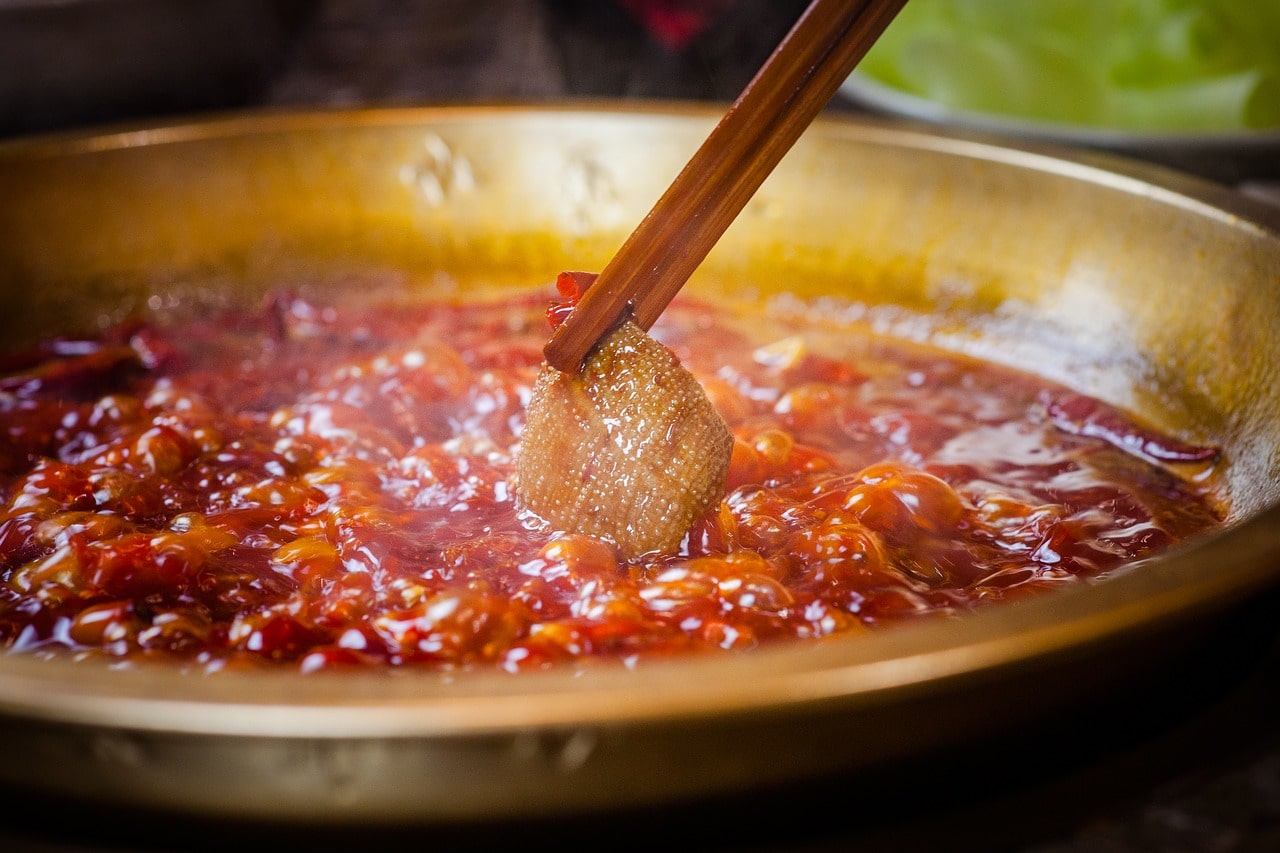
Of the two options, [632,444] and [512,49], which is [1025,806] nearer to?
[632,444]

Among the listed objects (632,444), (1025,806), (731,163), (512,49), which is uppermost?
(512,49)

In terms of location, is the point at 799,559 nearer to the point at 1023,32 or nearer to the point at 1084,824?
the point at 1084,824

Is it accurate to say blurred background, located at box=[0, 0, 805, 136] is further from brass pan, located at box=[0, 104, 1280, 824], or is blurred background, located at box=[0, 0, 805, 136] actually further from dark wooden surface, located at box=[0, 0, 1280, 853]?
dark wooden surface, located at box=[0, 0, 1280, 853]

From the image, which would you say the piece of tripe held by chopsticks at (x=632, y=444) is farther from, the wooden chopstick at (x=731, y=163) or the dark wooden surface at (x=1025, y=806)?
the dark wooden surface at (x=1025, y=806)

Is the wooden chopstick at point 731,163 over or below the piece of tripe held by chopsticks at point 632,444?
over

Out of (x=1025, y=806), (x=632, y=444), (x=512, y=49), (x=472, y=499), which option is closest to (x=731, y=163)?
(x=632, y=444)

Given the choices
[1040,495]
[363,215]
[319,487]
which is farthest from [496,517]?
[363,215]

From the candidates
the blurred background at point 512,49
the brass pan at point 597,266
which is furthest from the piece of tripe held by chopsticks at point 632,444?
the blurred background at point 512,49
